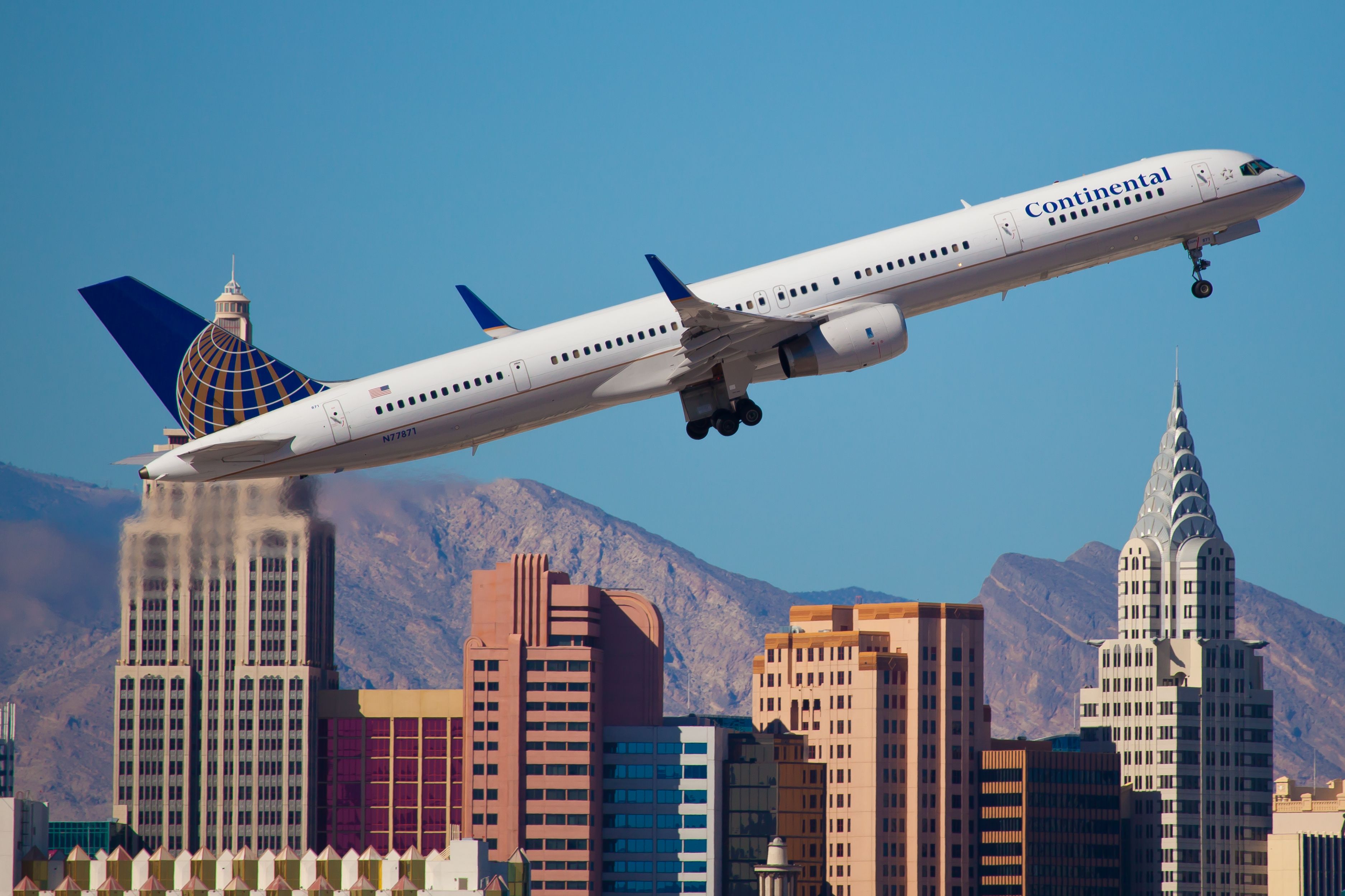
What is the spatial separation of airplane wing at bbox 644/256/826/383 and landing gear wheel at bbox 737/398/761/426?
2443 mm

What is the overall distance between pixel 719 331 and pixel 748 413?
193 inches

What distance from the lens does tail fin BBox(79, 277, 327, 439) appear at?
67.8 meters

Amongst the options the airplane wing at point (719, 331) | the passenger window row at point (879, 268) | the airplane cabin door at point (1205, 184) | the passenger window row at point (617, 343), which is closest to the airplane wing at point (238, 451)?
the passenger window row at point (617, 343)

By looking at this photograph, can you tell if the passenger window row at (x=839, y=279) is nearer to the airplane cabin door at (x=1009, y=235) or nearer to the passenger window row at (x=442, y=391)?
the airplane cabin door at (x=1009, y=235)

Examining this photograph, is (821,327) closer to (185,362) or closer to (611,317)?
(611,317)

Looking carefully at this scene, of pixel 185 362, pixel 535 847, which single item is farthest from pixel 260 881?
pixel 535 847

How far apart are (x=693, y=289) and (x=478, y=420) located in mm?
8820

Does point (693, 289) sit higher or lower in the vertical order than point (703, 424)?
higher

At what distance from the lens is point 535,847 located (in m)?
198

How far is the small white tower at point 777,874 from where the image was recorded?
568 ft

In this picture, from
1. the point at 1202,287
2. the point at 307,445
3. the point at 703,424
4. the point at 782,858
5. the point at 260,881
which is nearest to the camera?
the point at 307,445

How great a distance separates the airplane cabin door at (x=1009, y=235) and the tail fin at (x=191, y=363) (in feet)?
78.5

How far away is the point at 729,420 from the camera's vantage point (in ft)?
232

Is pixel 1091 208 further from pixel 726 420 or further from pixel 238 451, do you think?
pixel 238 451
